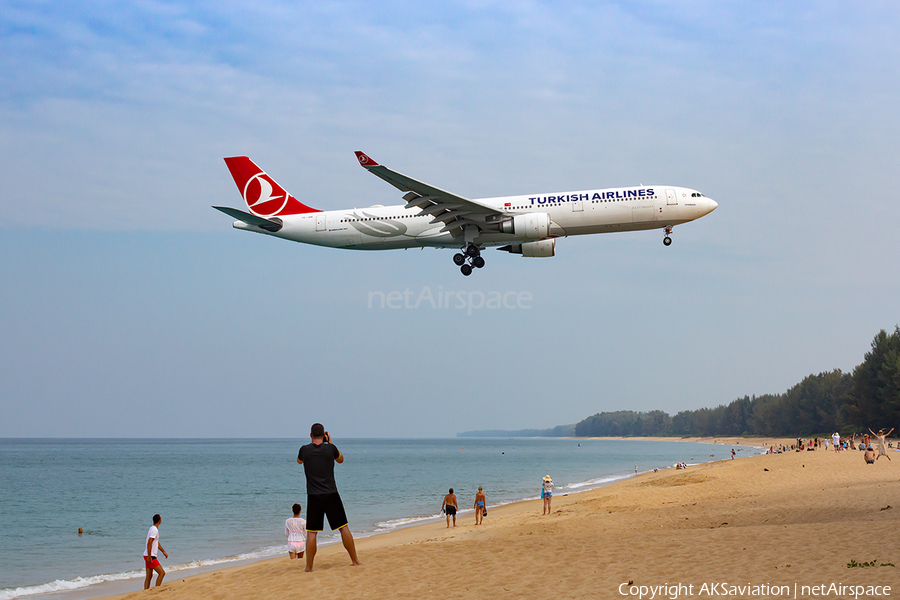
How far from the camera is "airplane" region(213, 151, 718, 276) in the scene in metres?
30.0

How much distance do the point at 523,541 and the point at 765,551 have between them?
460cm

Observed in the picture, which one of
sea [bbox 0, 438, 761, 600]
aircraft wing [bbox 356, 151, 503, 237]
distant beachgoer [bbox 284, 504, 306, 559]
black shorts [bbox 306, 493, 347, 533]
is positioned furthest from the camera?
aircraft wing [bbox 356, 151, 503, 237]

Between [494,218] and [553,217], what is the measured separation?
2.62 m

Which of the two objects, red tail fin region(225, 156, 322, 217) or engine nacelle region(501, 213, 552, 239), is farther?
red tail fin region(225, 156, 322, 217)

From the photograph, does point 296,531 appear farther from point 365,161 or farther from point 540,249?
point 540,249

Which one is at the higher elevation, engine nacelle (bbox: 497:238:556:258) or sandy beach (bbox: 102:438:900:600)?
engine nacelle (bbox: 497:238:556:258)

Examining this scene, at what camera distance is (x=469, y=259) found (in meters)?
31.8

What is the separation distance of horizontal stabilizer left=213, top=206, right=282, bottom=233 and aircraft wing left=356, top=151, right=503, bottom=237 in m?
7.87

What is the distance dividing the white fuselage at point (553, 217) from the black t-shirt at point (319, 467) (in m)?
21.2

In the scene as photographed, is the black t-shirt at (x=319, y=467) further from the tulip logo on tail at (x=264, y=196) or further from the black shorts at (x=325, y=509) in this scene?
the tulip logo on tail at (x=264, y=196)

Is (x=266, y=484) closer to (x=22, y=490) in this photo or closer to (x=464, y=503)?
(x=22, y=490)

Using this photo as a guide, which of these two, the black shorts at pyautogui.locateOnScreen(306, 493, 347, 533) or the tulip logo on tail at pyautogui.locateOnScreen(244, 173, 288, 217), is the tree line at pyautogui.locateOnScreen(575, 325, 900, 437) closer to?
the tulip logo on tail at pyautogui.locateOnScreen(244, 173, 288, 217)

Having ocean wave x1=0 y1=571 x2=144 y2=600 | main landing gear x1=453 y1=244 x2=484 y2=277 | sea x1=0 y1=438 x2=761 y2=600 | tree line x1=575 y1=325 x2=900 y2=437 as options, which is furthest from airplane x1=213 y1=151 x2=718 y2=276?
tree line x1=575 y1=325 x2=900 y2=437

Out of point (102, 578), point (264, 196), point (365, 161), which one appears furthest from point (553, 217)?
point (102, 578)
